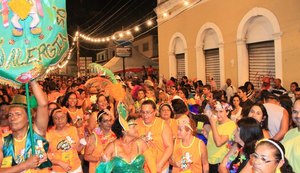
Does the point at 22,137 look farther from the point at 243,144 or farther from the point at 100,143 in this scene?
the point at 243,144

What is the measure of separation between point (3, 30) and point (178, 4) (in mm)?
15358

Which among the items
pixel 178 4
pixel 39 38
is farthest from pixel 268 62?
pixel 39 38

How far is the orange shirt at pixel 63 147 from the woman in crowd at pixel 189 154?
1447 millimetres

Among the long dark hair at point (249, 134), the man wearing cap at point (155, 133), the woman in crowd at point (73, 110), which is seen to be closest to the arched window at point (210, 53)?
the woman in crowd at point (73, 110)

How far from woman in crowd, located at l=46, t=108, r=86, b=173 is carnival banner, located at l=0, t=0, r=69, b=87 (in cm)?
185

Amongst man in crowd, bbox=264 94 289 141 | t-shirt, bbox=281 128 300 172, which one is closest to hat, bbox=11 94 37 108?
t-shirt, bbox=281 128 300 172

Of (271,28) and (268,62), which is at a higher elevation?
(271,28)

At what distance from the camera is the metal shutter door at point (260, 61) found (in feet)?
39.6

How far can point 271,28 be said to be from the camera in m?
11.8

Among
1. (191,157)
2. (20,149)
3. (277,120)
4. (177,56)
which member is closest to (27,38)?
(20,149)

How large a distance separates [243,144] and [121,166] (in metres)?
1.33

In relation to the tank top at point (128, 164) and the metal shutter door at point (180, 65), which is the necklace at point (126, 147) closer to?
the tank top at point (128, 164)

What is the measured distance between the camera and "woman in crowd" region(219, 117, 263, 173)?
146 inches

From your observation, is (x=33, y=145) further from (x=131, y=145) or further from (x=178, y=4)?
(x=178, y=4)
